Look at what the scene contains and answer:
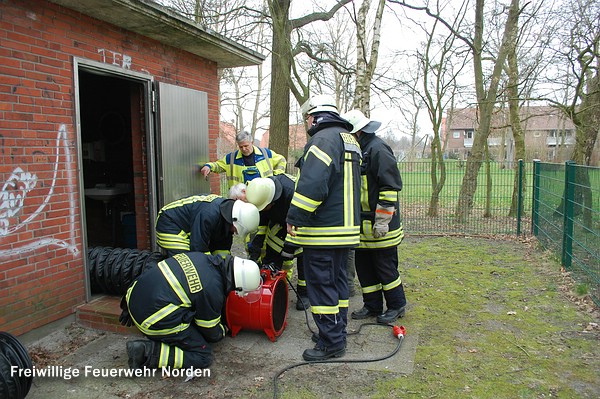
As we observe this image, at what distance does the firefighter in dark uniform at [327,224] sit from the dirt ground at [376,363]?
328 mm

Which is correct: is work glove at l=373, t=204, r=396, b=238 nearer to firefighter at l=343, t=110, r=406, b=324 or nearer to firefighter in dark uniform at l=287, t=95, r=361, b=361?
firefighter at l=343, t=110, r=406, b=324

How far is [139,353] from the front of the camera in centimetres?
342

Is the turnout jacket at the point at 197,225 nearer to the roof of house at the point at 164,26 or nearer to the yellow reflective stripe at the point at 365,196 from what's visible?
the yellow reflective stripe at the point at 365,196

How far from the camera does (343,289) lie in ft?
13.0

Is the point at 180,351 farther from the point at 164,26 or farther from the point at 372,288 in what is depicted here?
the point at 164,26

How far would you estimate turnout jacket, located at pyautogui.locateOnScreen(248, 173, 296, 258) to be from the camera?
4.70 meters

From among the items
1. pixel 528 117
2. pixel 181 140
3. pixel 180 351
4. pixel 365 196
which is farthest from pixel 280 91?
pixel 528 117

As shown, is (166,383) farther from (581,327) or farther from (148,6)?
(581,327)

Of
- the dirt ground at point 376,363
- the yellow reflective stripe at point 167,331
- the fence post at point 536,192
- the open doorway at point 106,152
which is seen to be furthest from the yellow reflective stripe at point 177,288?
the fence post at point 536,192

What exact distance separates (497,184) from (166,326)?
8.99 meters

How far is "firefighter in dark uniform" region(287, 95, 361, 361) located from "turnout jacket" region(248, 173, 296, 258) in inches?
36.3

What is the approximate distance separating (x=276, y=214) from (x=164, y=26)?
2.44 meters

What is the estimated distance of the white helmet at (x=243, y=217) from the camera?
13.0 feet

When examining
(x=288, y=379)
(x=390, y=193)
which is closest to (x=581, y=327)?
(x=390, y=193)
